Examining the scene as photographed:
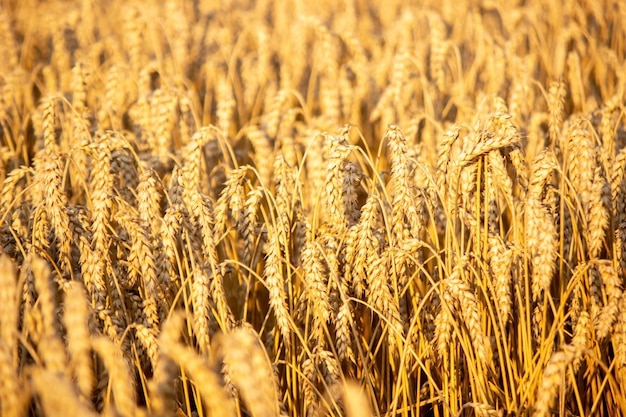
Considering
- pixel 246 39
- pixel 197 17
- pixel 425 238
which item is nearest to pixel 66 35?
pixel 246 39

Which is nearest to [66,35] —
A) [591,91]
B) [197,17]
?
[197,17]

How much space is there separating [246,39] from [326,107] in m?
2.13

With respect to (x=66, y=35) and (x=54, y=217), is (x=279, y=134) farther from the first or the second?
(x=66, y=35)

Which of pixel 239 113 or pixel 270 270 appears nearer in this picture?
pixel 270 270

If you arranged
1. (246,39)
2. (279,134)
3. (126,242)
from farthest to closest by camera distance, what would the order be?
(246,39)
(279,134)
(126,242)

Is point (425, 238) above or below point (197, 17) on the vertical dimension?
below

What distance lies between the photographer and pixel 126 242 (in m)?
1.97

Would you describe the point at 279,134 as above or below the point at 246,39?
below

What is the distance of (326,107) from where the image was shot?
334cm

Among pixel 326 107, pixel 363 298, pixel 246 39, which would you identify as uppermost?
pixel 246 39

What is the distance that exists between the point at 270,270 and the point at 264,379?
50cm

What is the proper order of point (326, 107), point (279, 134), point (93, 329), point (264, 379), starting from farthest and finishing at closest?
point (326, 107) < point (279, 134) < point (93, 329) < point (264, 379)

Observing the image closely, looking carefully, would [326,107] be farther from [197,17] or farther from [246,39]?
[197,17]

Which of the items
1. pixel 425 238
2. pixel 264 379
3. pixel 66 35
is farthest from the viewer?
pixel 66 35
